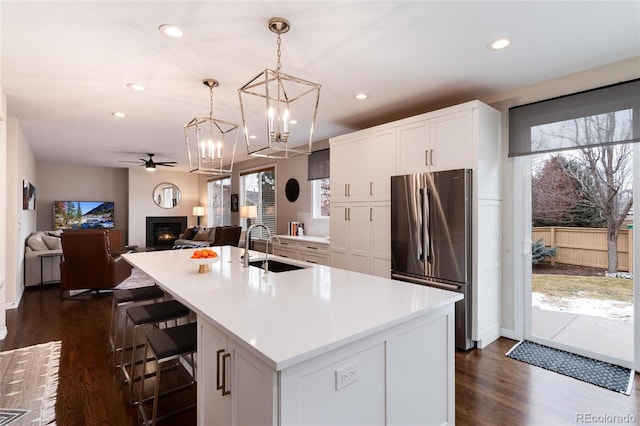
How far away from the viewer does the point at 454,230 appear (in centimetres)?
299

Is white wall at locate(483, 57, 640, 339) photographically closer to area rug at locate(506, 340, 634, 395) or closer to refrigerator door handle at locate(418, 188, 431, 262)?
area rug at locate(506, 340, 634, 395)

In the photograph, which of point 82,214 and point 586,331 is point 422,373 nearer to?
point 586,331

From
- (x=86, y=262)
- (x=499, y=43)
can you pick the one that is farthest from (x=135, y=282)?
(x=499, y=43)

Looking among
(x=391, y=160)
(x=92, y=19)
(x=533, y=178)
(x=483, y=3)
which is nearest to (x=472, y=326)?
(x=533, y=178)

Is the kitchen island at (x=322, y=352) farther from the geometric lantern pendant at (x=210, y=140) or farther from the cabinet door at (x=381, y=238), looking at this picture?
the cabinet door at (x=381, y=238)

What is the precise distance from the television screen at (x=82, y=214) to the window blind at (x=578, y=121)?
9.83m

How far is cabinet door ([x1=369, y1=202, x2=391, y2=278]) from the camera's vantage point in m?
3.67

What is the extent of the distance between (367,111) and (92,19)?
9.05 ft

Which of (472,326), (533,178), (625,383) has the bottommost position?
(625,383)

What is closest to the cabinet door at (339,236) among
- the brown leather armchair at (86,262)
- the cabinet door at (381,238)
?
the cabinet door at (381,238)

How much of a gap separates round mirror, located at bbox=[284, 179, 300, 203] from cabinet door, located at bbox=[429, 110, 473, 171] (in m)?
3.20

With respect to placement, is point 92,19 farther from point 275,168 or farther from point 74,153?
point 74,153
